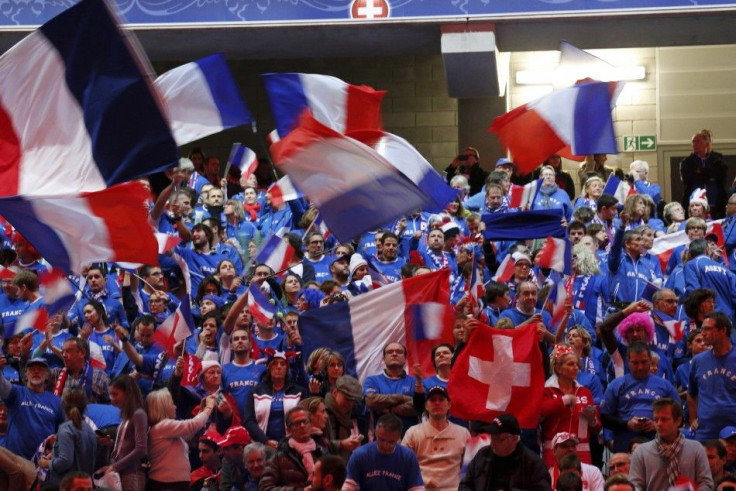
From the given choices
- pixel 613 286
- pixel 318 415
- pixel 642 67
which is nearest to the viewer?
pixel 318 415

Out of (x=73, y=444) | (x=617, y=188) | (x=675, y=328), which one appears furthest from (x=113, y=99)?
(x=617, y=188)

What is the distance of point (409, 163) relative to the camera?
45.5 ft

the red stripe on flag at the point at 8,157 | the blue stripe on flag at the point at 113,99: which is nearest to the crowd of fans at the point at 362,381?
the red stripe on flag at the point at 8,157

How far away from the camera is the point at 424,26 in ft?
76.8

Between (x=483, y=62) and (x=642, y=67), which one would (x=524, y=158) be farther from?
(x=642, y=67)

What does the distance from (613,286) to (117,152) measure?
719 centimetres

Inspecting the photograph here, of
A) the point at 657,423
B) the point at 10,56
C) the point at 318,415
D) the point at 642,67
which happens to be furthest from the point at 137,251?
the point at 642,67

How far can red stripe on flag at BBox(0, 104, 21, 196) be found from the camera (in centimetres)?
995

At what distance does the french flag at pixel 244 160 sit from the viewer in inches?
840

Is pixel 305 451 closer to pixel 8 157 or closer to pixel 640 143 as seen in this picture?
pixel 8 157

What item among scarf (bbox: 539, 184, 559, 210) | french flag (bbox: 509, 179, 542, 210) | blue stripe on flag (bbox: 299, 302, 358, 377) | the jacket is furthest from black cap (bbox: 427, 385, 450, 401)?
scarf (bbox: 539, 184, 559, 210)

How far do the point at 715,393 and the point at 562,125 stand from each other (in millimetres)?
Result: 3357

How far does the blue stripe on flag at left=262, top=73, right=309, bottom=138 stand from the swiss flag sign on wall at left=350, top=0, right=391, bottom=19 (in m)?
9.60

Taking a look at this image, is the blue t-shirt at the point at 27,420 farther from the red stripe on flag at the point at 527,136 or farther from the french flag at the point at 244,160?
the french flag at the point at 244,160
